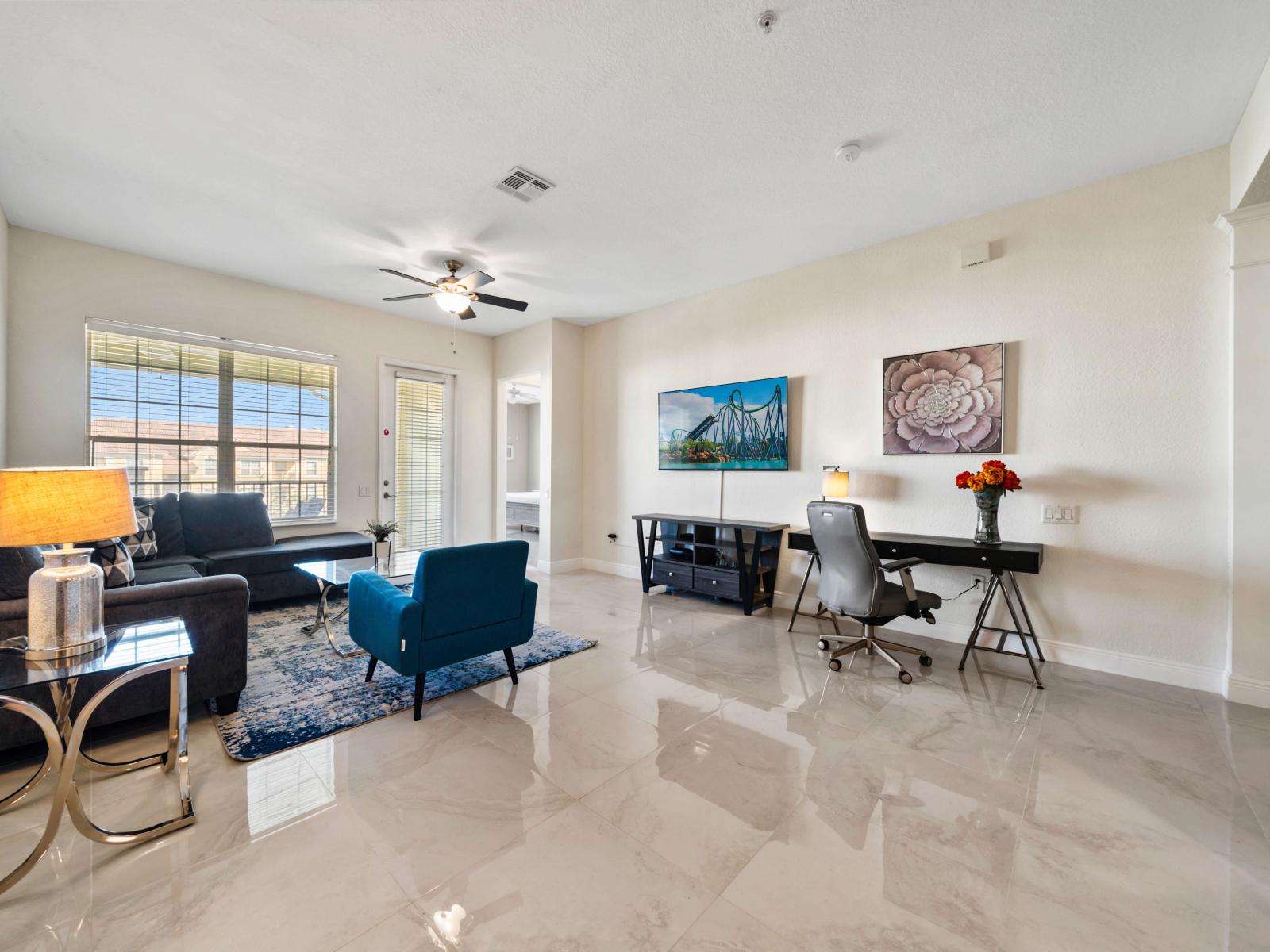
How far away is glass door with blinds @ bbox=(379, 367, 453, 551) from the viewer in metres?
5.97

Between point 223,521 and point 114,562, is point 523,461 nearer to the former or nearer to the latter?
point 223,521

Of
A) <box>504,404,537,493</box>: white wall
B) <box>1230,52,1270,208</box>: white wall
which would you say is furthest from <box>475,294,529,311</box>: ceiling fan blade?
<box>504,404,537,493</box>: white wall

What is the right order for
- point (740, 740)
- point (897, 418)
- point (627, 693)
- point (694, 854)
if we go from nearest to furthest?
point (694, 854)
point (740, 740)
point (627, 693)
point (897, 418)

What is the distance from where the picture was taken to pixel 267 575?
4.45 m

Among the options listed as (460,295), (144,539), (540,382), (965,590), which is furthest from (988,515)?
(144,539)

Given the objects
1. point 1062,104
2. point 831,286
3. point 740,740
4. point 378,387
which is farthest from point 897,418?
point 378,387

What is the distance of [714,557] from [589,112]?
3.56m

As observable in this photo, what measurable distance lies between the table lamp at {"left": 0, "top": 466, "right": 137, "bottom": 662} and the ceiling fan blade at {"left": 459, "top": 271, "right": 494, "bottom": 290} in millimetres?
2575

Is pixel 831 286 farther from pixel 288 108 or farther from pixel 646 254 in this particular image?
pixel 288 108

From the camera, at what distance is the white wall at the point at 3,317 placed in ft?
11.9

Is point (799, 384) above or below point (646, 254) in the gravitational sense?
below

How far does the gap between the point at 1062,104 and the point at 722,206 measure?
1808 millimetres

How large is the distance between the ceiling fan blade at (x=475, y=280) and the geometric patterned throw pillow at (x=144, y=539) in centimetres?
307

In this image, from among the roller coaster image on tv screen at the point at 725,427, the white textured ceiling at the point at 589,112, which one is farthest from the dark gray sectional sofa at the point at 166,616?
the roller coaster image on tv screen at the point at 725,427
